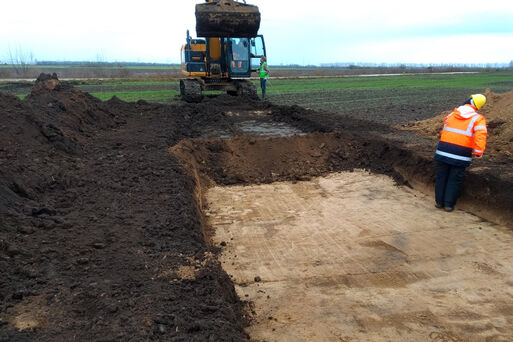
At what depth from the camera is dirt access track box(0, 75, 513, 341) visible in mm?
3441

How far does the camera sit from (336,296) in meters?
4.42

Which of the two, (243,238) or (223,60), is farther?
(223,60)

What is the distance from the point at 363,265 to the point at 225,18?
1227 cm

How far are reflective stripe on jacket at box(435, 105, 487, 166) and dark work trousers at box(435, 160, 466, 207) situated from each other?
0.19 metres

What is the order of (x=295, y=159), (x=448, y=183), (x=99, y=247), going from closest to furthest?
(x=99, y=247), (x=448, y=183), (x=295, y=159)

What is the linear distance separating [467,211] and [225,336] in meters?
5.42

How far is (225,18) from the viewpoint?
49.4ft

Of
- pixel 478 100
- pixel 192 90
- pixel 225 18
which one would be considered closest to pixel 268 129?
pixel 225 18

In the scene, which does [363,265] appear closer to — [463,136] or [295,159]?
[463,136]

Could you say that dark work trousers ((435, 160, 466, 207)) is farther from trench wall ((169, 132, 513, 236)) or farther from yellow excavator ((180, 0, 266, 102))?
yellow excavator ((180, 0, 266, 102))

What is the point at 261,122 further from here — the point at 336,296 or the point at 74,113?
the point at 336,296

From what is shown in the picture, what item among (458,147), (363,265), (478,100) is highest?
(478,100)

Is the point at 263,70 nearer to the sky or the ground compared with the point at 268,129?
nearer to the sky

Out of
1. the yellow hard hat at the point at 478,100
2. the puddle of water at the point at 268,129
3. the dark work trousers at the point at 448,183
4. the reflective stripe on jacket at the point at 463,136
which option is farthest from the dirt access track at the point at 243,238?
the yellow hard hat at the point at 478,100
